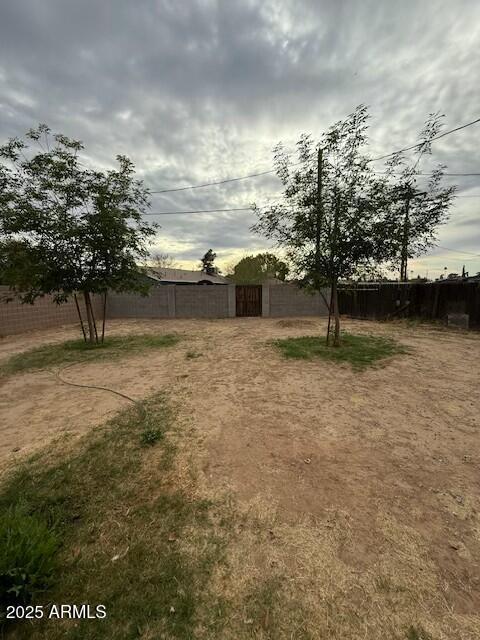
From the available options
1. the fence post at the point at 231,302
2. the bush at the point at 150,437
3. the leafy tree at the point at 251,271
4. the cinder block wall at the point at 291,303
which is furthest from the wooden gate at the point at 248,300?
the leafy tree at the point at 251,271

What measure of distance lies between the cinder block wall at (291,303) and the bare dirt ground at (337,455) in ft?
28.3

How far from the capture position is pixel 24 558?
1358 mm

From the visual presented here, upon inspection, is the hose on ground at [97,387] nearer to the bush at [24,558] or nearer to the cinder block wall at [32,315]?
the bush at [24,558]

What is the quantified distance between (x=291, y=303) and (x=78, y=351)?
9948 mm

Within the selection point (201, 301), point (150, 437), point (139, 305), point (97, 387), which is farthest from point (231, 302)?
point (150, 437)

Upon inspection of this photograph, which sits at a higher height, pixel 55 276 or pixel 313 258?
pixel 313 258

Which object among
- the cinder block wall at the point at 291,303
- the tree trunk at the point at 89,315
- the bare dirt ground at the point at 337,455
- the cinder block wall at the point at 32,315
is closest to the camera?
the bare dirt ground at the point at 337,455

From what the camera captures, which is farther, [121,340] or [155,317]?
[155,317]

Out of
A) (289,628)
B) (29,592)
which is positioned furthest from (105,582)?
(289,628)

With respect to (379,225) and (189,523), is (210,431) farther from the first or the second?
(379,225)

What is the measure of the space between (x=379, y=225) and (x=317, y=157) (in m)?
2.03

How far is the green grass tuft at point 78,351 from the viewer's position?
5.62 m

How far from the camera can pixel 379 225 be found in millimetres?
5758

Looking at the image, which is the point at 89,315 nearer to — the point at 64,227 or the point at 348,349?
the point at 64,227
